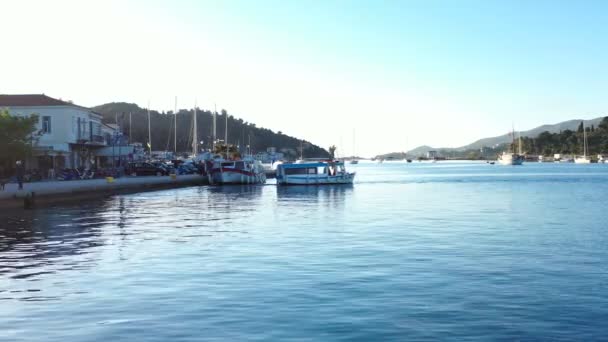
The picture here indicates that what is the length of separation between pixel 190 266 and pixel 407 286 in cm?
751

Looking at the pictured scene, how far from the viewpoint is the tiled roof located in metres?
83.4

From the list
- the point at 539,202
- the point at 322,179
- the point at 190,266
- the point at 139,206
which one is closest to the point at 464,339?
the point at 190,266

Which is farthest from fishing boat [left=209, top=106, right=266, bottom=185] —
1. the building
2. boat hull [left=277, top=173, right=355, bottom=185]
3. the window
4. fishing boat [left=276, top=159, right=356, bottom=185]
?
the window

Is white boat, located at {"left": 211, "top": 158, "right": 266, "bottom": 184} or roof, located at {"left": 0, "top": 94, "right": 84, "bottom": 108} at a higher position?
roof, located at {"left": 0, "top": 94, "right": 84, "bottom": 108}

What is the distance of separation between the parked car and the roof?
1616cm

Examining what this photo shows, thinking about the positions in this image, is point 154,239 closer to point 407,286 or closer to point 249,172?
point 407,286

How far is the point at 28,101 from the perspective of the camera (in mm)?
84562

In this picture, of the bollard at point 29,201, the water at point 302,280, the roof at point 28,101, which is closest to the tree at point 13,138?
the roof at point 28,101

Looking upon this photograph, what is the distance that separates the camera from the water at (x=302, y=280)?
13.9 m

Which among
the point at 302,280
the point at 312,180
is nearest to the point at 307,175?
the point at 312,180

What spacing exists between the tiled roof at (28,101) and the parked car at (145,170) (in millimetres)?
15767

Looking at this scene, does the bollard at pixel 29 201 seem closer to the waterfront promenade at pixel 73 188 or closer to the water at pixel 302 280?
the waterfront promenade at pixel 73 188

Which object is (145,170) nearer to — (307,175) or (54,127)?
(54,127)

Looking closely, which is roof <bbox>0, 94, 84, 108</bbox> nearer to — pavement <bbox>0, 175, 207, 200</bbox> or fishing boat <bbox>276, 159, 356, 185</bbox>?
pavement <bbox>0, 175, 207, 200</bbox>
